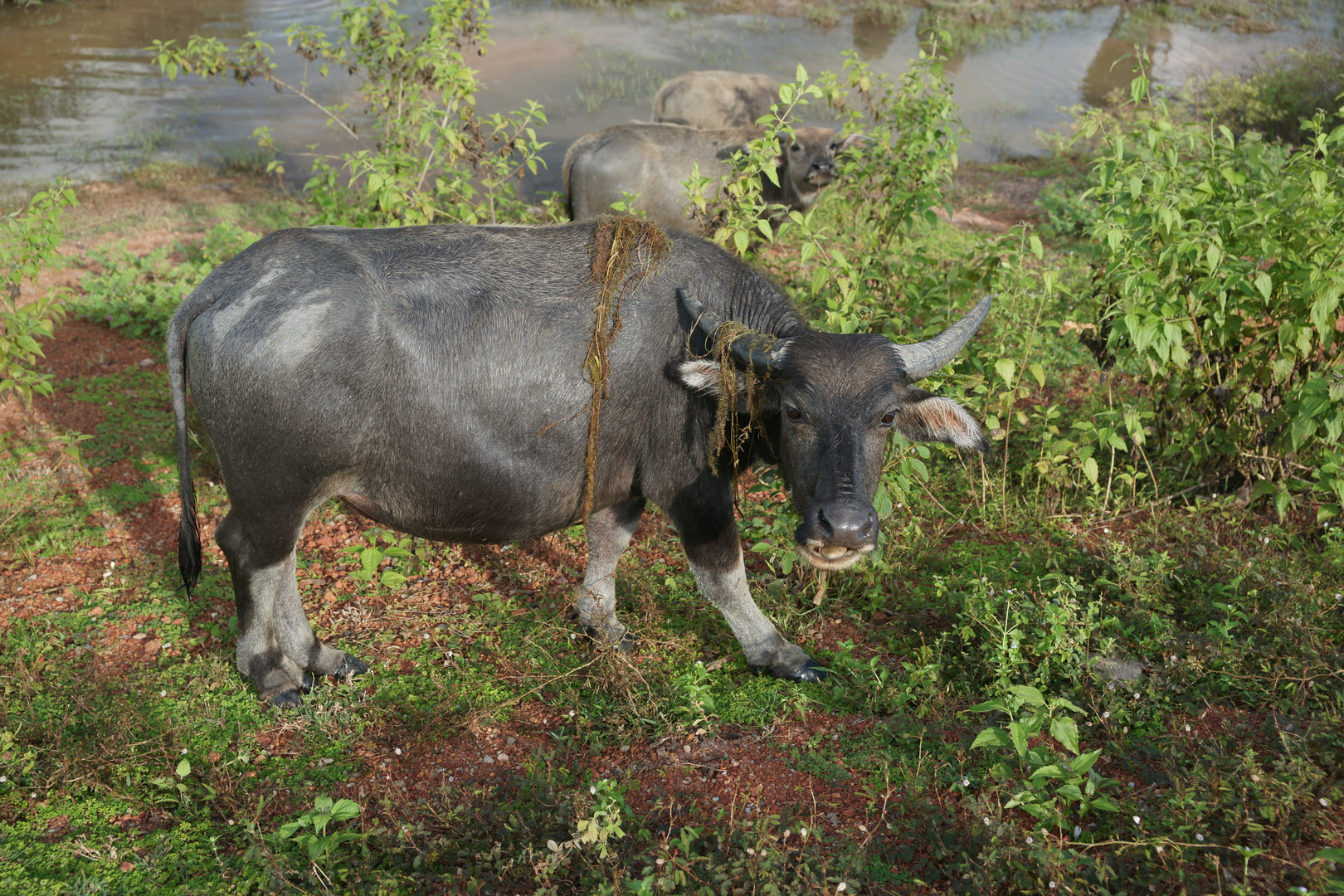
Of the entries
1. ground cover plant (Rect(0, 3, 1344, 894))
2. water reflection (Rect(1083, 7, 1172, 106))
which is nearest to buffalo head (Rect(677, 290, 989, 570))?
ground cover plant (Rect(0, 3, 1344, 894))

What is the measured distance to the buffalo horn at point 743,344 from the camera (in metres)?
3.00

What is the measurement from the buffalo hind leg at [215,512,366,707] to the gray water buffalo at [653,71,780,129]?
8.02 meters

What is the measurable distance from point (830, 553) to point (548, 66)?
44.2ft

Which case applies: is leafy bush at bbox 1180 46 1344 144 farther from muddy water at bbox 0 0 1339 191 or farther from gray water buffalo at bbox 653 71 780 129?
gray water buffalo at bbox 653 71 780 129

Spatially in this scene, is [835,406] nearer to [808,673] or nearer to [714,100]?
[808,673]

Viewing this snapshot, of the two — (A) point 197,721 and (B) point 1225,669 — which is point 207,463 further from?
→ (B) point 1225,669

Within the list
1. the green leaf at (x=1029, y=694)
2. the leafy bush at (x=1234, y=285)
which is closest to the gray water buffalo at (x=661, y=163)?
the leafy bush at (x=1234, y=285)

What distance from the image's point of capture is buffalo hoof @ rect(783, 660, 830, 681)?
344 cm

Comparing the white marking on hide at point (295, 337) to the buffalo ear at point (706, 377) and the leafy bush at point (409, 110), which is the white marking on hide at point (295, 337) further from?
the leafy bush at point (409, 110)

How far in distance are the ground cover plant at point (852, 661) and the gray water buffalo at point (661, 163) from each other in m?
2.66

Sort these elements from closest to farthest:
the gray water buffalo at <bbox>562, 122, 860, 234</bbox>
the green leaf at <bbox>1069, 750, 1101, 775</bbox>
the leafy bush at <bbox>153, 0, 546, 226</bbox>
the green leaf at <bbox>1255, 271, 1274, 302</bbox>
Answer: the green leaf at <bbox>1069, 750, 1101, 775</bbox> → the green leaf at <bbox>1255, 271, 1274, 302</bbox> → the leafy bush at <bbox>153, 0, 546, 226</bbox> → the gray water buffalo at <bbox>562, 122, 860, 234</bbox>

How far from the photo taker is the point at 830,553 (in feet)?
9.39

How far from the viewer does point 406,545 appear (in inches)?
164

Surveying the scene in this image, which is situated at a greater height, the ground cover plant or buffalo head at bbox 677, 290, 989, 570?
buffalo head at bbox 677, 290, 989, 570
